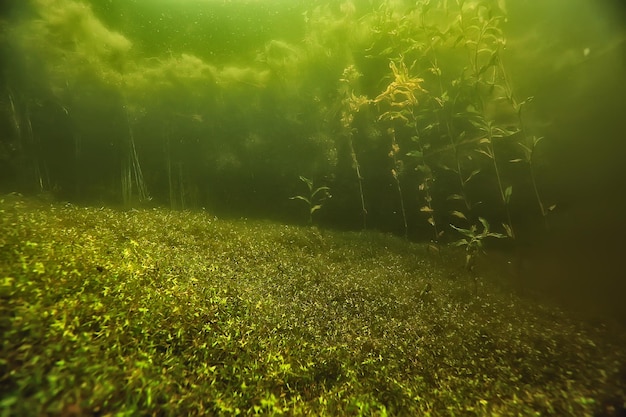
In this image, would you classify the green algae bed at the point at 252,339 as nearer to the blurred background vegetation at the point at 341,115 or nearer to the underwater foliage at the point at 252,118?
the blurred background vegetation at the point at 341,115

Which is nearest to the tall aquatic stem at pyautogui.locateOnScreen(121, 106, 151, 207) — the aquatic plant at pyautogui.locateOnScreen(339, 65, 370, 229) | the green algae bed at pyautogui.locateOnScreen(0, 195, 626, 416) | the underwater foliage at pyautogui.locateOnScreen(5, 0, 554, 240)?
the underwater foliage at pyautogui.locateOnScreen(5, 0, 554, 240)

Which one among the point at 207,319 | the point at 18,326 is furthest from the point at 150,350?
the point at 18,326

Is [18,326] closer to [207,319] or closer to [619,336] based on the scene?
[207,319]

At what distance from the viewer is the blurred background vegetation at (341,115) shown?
7754 millimetres

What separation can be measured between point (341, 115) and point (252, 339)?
10.0 meters

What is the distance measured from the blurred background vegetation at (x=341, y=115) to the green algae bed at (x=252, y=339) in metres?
3.74

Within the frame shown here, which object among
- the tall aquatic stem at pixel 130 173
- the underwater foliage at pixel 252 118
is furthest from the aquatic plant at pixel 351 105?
the tall aquatic stem at pixel 130 173

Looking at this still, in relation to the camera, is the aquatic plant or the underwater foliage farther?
the aquatic plant

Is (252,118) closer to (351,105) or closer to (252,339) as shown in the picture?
(351,105)

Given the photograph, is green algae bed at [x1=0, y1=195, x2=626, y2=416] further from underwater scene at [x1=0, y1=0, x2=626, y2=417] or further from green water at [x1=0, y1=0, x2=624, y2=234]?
green water at [x1=0, y1=0, x2=624, y2=234]

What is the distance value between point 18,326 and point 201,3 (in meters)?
12.1

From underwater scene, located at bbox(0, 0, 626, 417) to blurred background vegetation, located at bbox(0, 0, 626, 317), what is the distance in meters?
0.08

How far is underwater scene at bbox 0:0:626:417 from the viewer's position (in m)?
3.24

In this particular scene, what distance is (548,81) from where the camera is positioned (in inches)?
325
